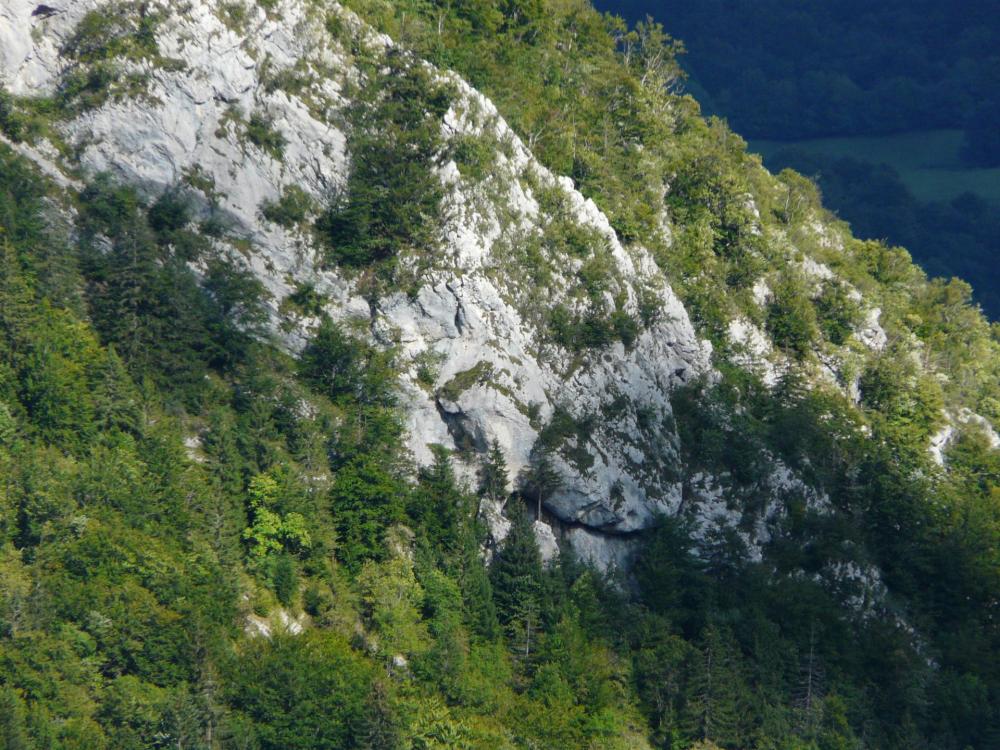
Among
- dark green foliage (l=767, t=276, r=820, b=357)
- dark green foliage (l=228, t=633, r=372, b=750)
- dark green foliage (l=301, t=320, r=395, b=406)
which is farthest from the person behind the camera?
dark green foliage (l=767, t=276, r=820, b=357)

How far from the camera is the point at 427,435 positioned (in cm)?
Answer: 6794

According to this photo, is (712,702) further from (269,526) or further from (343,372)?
(343,372)

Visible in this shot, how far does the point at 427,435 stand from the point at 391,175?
15.0 metres

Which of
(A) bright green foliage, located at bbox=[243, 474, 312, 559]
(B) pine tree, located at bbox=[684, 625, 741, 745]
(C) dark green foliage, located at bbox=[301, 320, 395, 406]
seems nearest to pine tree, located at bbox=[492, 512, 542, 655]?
(B) pine tree, located at bbox=[684, 625, 741, 745]

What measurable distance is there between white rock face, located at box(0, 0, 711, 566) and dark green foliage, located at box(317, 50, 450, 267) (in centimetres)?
102

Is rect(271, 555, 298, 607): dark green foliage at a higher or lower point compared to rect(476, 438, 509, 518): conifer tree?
lower

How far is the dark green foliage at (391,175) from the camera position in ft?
230

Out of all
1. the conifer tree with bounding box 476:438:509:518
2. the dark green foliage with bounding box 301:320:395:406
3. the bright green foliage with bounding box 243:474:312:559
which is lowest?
the bright green foliage with bounding box 243:474:312:559

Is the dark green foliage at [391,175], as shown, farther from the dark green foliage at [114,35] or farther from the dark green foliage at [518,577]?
the dark green foliage at [518,577]

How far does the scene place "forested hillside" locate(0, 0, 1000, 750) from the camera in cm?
5697

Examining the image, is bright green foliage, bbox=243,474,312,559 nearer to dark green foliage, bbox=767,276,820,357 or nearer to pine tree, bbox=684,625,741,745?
pine tree, bbox=684,625,741,745

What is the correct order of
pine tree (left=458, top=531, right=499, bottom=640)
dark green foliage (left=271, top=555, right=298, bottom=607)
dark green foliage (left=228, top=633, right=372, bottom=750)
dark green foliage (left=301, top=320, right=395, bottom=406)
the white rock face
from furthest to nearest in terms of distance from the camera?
the white rock face < dark green foliage (left=301, top=320, right=395, bottom=406) < pine tree (left=458, top=531, right=499, bottom=640) < dark green foliage (left=271, top=555, right=298, bottom=607) < dark green foliage (left=228, top=633, right=372, bottom=750)

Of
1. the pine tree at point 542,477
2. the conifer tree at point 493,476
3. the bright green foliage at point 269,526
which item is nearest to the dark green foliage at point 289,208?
the bright green foliage at point 269,526

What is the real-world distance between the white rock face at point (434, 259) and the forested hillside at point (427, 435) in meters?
0.19
